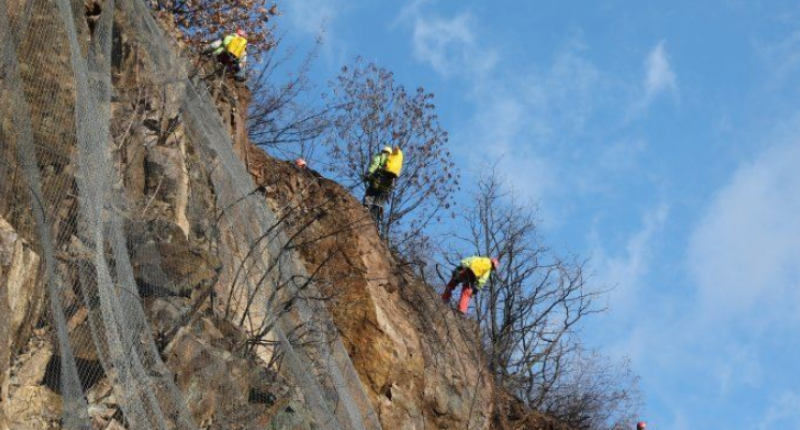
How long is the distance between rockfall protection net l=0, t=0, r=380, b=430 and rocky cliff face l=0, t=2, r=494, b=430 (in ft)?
0.06

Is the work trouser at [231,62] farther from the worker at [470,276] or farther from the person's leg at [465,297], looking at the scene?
the person's leg at [465,297]

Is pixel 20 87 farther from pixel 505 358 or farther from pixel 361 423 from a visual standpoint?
pixel 505 358

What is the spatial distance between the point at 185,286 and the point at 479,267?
7827 millimetres

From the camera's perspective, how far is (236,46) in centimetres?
1434

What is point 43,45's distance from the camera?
27.7ft

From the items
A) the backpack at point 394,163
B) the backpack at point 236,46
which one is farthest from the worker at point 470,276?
the backpack at point 236,46

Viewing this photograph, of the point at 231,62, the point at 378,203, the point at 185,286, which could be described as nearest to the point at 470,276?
the point at 378,203

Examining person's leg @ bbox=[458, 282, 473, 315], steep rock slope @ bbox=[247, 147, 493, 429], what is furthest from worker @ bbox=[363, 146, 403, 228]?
steep rock slope @ bbox=[247, 147, 493, 429]

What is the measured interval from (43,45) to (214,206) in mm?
2324

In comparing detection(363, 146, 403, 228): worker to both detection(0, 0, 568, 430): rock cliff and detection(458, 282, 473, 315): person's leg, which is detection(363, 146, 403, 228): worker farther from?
detection(0, 0, 568, 430): rock cliff

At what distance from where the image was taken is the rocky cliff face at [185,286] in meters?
Answer: 7.35

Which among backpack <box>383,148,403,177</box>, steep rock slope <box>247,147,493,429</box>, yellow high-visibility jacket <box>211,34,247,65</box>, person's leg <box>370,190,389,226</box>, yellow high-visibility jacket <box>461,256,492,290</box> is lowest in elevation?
steep rock slope <box>247,147,493,429</box>

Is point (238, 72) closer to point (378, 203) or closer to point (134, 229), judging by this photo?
point (378, 203)

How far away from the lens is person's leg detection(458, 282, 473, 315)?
16.1 m
